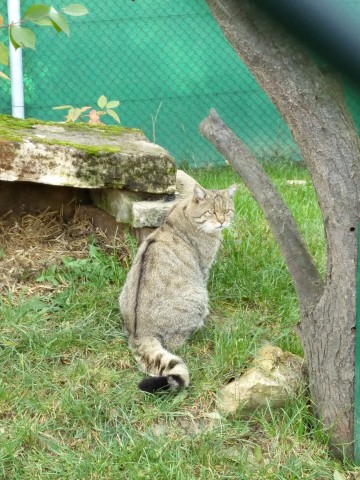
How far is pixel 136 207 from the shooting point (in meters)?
4.38

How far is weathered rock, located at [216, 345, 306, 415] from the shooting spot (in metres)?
3.22

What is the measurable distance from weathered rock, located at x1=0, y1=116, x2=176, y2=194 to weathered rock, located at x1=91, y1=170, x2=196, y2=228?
0.23ft

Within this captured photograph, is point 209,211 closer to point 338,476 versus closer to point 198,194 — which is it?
point 198,194

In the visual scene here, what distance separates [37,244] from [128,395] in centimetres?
158

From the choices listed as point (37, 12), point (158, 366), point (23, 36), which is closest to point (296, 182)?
point (158, 366)

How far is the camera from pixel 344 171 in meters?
2.79

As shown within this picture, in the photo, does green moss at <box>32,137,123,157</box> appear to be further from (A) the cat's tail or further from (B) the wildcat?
(A) the cat's tail

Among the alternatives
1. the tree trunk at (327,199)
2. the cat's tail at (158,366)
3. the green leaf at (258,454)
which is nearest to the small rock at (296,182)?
the cat's tail at (158,366)

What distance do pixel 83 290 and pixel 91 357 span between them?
2.17 ft

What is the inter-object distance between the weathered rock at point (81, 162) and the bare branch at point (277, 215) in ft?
2.98

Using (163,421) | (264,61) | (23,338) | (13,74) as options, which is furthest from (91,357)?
(13,74)

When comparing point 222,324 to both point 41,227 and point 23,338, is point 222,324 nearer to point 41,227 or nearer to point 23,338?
point 23,338

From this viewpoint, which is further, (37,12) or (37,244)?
(37,244)

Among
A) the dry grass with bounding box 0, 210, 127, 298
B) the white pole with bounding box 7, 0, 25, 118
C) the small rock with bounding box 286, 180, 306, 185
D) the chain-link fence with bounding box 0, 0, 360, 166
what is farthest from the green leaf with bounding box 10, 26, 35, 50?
the chain-link fence with bounding box 0, 0, 360, 166
